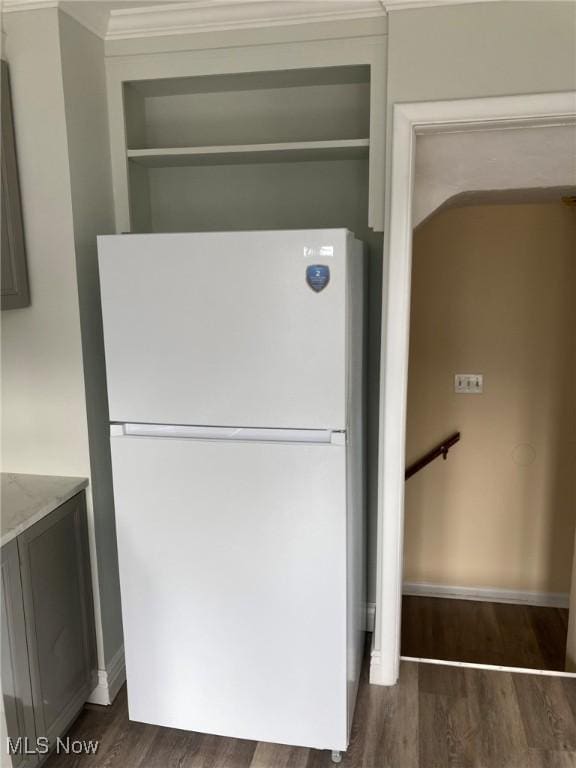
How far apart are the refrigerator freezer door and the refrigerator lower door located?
114mm

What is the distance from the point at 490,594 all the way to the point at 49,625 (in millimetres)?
2414

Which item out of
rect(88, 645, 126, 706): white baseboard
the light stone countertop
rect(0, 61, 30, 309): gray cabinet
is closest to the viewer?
the light stone countertop

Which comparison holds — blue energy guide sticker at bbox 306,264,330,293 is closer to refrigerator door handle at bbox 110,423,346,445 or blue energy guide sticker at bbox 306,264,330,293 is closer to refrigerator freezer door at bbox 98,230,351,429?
refrigerator freezer door at bbox 98,230,351,429

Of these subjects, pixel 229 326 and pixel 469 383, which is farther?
pixel 469 383

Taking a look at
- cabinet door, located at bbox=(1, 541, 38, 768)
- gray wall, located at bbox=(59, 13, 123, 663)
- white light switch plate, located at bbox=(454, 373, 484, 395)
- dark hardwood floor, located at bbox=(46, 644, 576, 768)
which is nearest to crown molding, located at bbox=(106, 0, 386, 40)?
gray wall, located at bbox=(59, 13, 123, 663)

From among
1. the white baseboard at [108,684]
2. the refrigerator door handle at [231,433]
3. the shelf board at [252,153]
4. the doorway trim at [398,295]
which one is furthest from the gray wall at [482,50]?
the white baseboard at [108,684]

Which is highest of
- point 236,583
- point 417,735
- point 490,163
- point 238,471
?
point 490,163

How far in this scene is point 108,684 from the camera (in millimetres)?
2260

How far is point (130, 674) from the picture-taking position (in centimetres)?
206

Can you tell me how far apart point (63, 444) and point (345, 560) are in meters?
1.01

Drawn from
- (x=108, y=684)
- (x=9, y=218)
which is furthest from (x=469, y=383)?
(x=9, y=218)

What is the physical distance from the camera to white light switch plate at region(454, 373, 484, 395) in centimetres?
321

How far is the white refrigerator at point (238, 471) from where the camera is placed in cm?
173

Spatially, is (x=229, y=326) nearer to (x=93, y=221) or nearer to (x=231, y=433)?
(x=231, y=433)
